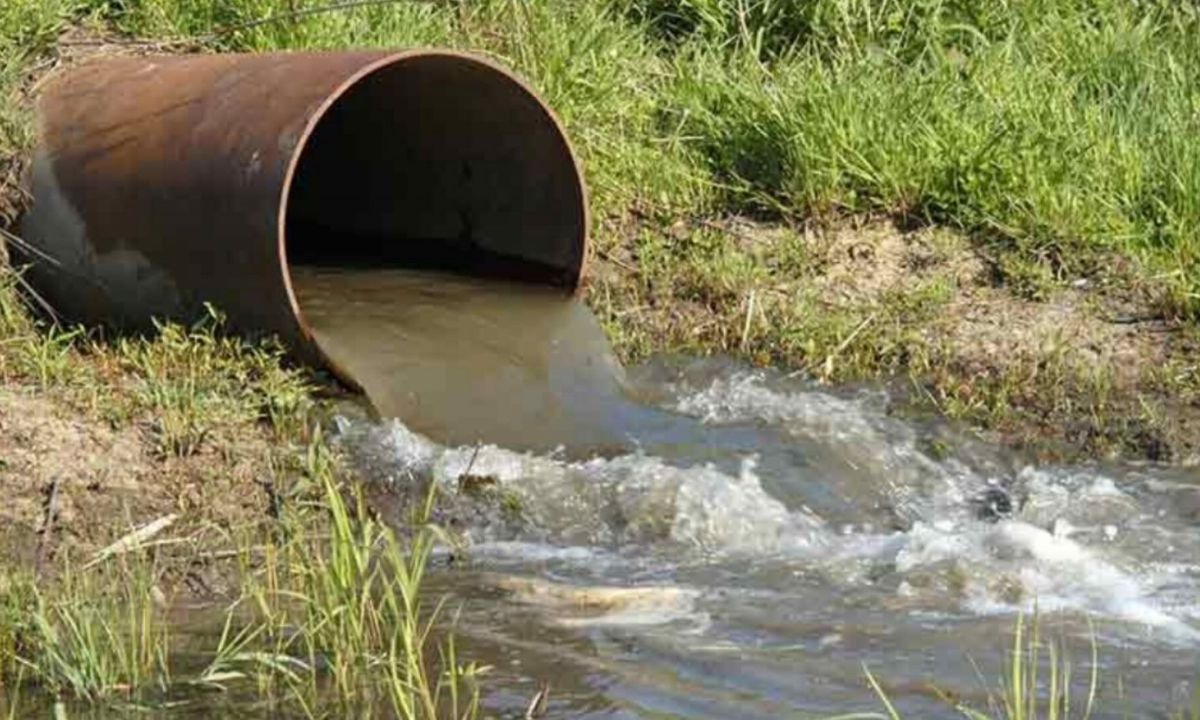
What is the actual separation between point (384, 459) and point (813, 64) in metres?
3.00

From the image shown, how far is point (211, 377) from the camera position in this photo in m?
6.53

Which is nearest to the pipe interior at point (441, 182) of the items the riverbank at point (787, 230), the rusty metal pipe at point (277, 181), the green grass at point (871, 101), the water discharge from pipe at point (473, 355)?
the rusty metal pipe at point (277, 181)

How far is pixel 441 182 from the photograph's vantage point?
797cm

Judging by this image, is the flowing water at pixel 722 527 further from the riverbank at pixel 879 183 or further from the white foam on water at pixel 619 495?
the riverbank at pixel 879 183

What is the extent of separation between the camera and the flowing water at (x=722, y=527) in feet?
16.3

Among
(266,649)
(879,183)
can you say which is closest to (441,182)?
(879,183)

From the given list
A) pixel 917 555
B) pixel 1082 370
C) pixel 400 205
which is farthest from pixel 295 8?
pixel 917 555

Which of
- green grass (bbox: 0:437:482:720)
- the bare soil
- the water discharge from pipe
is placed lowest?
the bare soil

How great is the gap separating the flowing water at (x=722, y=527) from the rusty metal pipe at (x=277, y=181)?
0.29 metres

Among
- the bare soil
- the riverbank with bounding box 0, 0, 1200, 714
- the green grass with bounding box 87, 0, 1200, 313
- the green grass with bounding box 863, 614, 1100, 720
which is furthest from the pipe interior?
the green grass with bounding box 863, 614, 1100, 720

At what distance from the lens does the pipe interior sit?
7527 millimetres

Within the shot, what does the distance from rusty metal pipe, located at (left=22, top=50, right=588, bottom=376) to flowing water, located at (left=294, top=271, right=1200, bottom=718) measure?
0.29 metres

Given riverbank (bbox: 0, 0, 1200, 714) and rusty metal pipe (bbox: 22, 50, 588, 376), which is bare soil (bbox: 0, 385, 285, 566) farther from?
rusty metal pipe (bbox: 22, 50, 588, 376)

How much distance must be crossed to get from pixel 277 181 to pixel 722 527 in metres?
1.58
